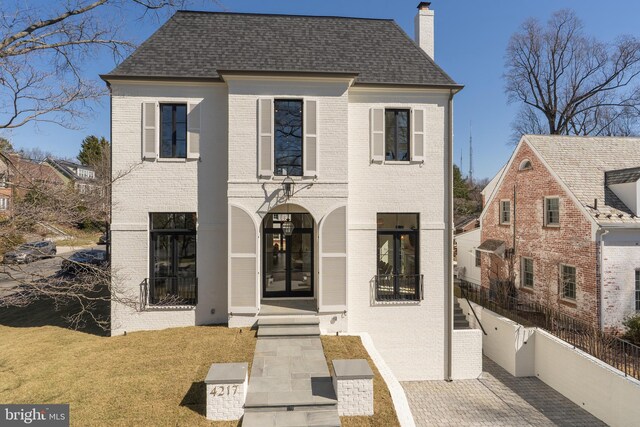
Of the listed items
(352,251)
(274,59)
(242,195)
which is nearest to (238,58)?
(274,59)

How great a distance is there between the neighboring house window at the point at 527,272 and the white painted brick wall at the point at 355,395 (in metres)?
12.7

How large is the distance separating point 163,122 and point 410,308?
9.38 m

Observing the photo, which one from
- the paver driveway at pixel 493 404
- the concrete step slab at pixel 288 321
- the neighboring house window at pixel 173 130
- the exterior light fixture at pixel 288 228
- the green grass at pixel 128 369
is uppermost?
the neighboring house window at pixel 173 130

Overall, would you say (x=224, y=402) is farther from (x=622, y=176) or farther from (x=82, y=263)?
(x=622, y=176)

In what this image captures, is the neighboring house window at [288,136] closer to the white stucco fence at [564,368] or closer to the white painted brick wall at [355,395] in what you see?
the white painted brick wall at [355,395]

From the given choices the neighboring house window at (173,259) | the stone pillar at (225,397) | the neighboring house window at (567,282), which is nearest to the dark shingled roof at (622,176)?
the neighboring house window at (567,282)

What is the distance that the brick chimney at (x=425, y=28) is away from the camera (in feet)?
39.0

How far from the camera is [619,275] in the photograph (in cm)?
1205

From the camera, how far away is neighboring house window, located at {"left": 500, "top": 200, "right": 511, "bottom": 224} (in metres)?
17.4

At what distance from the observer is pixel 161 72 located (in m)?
9.90

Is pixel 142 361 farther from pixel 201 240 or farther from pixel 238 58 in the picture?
pixel 238 58

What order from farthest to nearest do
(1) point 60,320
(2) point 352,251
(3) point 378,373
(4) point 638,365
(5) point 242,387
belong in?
(1) point 60,320 < (2) point 352,251 < (4) point 638,365 < (3) point 378,373 < (5) point 242,387

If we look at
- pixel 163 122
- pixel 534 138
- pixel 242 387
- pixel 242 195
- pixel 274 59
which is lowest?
pixel 242 387

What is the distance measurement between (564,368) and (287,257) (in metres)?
8.89
